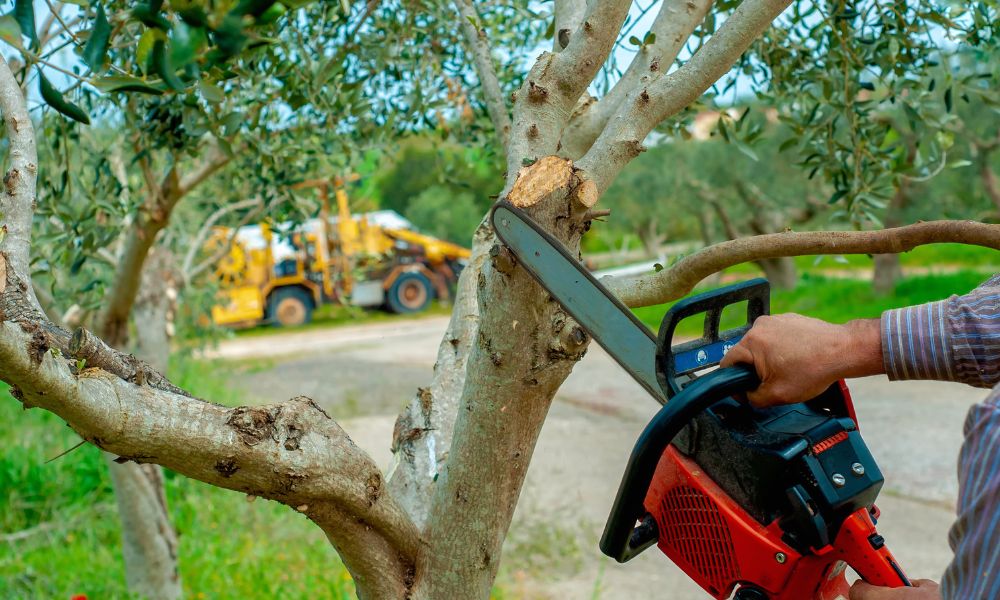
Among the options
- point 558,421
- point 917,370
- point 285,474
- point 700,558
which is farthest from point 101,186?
point 558,421

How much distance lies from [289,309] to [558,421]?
12.2 metres

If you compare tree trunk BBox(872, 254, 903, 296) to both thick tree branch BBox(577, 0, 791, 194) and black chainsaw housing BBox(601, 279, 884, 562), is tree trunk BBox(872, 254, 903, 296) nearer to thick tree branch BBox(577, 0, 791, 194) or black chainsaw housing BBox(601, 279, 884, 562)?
thick tree branch BBox(577, 0, 791, 194)

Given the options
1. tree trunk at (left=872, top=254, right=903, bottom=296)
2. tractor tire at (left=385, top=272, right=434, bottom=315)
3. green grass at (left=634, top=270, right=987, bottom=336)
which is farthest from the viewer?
tractor tire at (left=385, top=272, right=434, bottom=315)

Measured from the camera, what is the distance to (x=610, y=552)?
148cm

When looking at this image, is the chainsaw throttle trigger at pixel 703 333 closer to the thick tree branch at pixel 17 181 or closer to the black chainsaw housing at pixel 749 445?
the black chainsaw housing at pixel 749 445

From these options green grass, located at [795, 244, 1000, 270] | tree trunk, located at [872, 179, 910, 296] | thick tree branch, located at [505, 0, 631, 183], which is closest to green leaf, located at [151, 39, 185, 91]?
thick tree branch, located at [505, 0, 631, 183]

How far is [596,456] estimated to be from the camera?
22.5 feet

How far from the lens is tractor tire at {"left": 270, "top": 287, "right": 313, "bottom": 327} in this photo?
18828 millimetres

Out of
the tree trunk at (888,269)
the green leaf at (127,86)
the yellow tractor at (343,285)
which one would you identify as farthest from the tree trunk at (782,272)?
the green leaf at (127,86)

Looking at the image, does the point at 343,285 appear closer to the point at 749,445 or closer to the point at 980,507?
the point at 749,445

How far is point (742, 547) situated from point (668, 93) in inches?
33.1

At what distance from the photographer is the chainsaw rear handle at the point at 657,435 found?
4.18 feet

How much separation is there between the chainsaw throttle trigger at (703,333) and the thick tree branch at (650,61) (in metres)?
0.58

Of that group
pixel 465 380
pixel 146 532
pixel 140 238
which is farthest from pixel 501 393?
pixel 146 532
